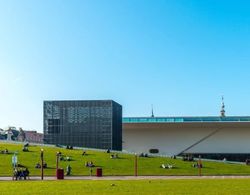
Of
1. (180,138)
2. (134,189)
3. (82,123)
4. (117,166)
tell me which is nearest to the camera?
(134,189)

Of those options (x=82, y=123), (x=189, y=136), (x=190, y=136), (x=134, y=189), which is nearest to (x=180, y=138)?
(x=189, y=136)

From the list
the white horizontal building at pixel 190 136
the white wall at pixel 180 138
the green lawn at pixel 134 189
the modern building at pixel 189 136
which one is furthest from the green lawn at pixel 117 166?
the white wall at pixel 180 138

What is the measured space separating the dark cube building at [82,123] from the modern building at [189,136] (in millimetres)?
9810

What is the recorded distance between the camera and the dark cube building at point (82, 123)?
10394cm

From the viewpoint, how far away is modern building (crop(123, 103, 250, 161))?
111625 millimetres

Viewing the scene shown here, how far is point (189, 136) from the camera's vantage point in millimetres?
116438

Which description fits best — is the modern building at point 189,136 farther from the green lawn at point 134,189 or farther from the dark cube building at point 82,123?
the green lawn at point 134,189

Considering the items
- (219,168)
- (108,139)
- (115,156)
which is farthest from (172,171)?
(108,139)

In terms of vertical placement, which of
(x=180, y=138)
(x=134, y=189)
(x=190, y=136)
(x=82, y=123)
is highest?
(x=82, y=123)

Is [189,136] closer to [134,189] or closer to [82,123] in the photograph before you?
[82,123]

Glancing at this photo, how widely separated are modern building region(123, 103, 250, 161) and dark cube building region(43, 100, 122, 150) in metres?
9.81

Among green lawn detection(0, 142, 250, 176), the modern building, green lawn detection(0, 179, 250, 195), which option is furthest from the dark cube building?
green lawn detection(0, 179, 250, 195)

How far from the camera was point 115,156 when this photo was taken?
2864 inches

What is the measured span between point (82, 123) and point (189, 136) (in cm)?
2496
